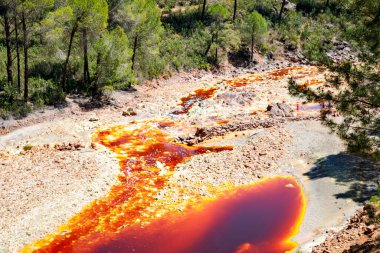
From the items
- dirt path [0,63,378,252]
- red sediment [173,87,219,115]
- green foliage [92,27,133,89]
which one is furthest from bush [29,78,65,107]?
red sediment [173,87,219,115]

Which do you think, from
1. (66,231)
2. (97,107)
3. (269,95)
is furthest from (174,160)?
(269,95)

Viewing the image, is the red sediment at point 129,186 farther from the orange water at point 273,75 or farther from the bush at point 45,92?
the orange water at point 273,75

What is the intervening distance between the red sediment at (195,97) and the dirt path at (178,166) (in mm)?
796

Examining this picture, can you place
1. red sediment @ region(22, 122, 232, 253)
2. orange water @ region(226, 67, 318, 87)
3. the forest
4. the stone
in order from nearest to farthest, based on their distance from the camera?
the forest → red sediment @ region(22, 122, 232, 253) → the stone → orange water @ region(226, 67, 318, 87)

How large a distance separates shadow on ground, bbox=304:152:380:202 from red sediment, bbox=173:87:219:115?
55.2 ft

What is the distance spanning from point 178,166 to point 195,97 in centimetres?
1849

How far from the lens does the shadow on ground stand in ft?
77.8

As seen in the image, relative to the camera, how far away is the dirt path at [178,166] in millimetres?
21844

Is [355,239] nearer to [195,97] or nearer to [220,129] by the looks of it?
[220,129]

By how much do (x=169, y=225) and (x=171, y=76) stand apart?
33.3 metres

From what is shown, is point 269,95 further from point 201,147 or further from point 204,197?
point 204,197

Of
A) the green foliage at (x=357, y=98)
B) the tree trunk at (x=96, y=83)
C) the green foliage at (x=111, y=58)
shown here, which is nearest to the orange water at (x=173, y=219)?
the green foliage at (x=357, y=98)

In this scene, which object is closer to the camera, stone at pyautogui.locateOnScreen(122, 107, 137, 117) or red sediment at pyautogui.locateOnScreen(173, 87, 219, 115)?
stone at pyautogui.locateOnScreen(122, 107, 137, 117)

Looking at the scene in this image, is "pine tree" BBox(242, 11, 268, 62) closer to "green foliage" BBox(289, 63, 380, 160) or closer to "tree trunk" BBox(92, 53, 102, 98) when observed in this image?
"tree trunk" BBox(92, 53, 102, 98)
